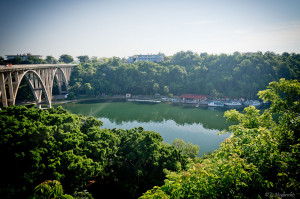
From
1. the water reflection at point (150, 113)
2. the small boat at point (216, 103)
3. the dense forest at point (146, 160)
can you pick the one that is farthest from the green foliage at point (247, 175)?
the small boat at point (216, 103)

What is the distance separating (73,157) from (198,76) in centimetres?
4629

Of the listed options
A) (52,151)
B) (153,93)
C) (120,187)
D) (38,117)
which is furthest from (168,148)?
(153,93)

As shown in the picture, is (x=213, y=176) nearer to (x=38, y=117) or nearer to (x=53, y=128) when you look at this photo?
(x=53, y=128)

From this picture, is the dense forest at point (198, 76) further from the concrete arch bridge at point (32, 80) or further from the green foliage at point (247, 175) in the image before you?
the green foliage at point (247, 175)

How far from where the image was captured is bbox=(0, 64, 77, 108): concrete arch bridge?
20.1 m

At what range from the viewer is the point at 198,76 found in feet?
170

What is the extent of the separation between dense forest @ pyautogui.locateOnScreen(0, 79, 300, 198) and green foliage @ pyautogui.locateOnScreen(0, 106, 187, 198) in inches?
1.9

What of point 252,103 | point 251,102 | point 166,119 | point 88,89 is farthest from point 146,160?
point 88,89

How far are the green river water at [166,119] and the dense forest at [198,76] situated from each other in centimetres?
771

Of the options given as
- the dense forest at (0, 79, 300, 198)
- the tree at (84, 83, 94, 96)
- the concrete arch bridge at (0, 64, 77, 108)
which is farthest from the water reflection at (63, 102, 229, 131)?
the dense forest at (0, 79, 300, 198)

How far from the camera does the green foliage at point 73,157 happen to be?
9.83 m

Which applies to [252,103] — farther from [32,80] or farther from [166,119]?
[32,80]

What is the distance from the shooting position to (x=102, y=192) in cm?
1247

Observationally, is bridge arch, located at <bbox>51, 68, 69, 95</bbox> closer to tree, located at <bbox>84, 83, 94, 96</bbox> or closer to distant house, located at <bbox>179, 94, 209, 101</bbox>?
tree, located at <bbox>84, 83, 94, 96</bbox>
